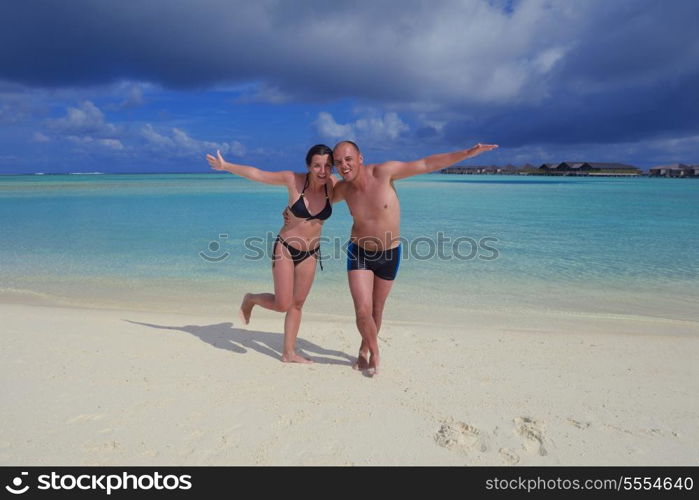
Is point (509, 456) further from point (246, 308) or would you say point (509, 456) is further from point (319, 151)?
point (246, 308)

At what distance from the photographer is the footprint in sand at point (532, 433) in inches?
126

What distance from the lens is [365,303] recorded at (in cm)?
438

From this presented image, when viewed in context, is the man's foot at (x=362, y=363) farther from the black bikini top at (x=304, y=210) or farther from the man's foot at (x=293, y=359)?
the black bikini top at (x=304, y=210)

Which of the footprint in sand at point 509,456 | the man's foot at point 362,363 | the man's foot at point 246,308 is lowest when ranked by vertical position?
the footprint in sand at point 509,456

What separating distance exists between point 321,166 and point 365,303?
1.33 metres

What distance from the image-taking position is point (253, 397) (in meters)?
3.88

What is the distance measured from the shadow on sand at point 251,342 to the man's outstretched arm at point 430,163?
2040 mm

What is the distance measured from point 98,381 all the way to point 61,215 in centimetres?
2247

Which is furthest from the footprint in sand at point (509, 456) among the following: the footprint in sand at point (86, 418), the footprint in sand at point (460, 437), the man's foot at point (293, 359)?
the footprint in sand at point (86, 418)

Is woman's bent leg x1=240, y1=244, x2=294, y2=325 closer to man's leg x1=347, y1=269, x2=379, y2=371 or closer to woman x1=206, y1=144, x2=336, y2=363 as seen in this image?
woman x1=206, y1=144, x2=336, y2=363

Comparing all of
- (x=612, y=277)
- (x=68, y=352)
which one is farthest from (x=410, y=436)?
(x=612, y=277)

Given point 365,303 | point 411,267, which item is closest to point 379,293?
point 365,303

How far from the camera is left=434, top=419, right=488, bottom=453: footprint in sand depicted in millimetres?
3191
